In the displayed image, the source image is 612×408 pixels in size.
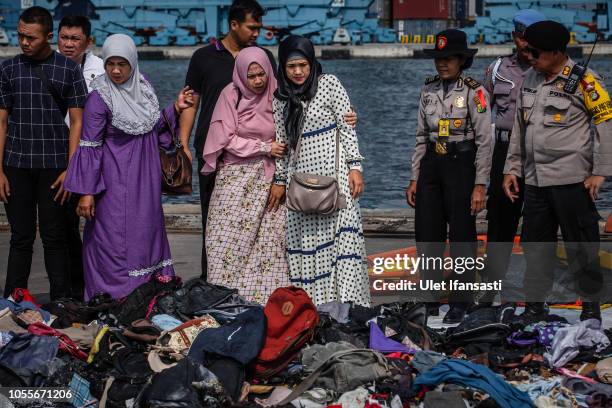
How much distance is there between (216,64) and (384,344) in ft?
7.35

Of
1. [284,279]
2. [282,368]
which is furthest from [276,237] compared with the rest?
[282,368]

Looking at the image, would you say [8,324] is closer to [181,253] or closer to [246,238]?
[246,238]

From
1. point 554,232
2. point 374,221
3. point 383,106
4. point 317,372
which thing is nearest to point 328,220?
point 554,232

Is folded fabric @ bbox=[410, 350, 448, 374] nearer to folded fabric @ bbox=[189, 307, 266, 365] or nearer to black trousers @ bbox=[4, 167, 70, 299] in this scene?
folded fabric @ bbox=[189, 307, 266, 365]

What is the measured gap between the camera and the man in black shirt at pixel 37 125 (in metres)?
6.82

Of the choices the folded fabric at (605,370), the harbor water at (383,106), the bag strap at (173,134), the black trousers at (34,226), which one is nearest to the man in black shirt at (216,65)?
the bag strap at (173,134)

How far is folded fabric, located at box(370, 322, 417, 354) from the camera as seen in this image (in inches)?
229

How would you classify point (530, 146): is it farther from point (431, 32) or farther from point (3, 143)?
point (431, 32)

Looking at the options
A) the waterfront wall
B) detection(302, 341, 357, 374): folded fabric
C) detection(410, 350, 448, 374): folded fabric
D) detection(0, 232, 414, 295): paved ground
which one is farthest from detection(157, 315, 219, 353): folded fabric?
the waterfront wall

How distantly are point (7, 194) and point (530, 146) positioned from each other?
9.95 ft

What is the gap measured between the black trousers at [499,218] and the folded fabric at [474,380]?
190 centimetres

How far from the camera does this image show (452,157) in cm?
673

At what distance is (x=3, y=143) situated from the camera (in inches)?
269

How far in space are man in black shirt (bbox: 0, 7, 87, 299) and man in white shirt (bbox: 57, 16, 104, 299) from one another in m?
0.16
